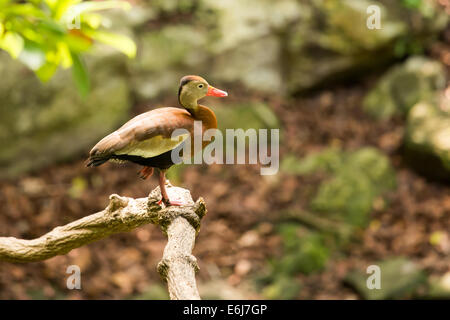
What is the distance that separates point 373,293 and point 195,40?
3389 mm

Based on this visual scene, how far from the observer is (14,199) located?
478 centimetres

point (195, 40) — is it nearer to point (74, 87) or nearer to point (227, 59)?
point (227, 59)

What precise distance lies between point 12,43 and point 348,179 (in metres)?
4.00

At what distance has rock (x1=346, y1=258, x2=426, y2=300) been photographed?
4300mm

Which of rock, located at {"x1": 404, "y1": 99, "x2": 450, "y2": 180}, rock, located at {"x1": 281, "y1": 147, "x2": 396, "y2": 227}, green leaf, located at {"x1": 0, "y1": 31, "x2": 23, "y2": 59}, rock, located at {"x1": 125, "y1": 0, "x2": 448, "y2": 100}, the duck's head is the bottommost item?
the duck's head

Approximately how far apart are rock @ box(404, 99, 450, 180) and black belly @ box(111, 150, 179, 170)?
4.04m

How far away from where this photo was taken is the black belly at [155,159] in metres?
1.89

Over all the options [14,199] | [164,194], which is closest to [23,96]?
[14,199]

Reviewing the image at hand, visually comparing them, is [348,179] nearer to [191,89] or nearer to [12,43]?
[191,89]

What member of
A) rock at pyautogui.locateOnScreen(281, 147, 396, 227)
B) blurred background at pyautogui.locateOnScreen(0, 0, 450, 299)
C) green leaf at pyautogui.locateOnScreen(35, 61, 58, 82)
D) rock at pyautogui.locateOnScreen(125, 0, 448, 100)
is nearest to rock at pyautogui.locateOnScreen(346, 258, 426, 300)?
blurred background at pyautogui.locateOnScreen(0, 0, 450, 299)

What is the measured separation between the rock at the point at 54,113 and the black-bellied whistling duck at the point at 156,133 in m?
3.46

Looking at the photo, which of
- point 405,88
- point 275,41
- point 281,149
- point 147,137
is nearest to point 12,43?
point 147,137

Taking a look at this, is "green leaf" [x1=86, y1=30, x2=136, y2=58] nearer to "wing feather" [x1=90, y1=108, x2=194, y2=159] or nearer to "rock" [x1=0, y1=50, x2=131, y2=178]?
"wing feather" [x1=90, y1=108, x2=194, y2=159]

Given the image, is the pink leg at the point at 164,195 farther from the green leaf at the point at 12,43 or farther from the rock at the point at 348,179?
the rock at the point at 348,179
